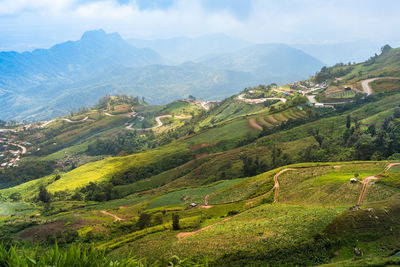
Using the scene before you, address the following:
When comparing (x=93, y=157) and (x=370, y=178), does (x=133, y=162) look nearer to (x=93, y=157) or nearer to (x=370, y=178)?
(x=93, y=157)

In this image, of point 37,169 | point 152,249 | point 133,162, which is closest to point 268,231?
point 152,249

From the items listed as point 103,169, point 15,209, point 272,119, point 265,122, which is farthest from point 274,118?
point 15,209

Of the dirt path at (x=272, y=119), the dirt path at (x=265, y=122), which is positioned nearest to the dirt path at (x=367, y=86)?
the dirt path at (x=272, y=119)

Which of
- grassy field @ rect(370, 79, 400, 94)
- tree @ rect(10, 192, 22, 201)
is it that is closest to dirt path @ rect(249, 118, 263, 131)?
grassy field @ rect(370, 79, 400, 94)

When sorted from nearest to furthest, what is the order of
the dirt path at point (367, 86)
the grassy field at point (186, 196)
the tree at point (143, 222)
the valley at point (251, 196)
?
the valley at point (251, 196)
the tree at point (143, 222)
the grassy field at point (186, 196)
the dirt path at point (367, 86)

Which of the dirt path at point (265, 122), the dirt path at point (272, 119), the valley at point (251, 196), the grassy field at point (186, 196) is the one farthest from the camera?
the dirt path at point (272, 119)

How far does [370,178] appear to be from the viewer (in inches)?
1694

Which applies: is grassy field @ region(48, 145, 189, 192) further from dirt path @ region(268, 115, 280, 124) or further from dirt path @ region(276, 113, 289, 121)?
dirt path @ region(276, 113, 289, 121)

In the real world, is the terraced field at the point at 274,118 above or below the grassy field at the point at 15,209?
above

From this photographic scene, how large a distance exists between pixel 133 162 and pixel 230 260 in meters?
107

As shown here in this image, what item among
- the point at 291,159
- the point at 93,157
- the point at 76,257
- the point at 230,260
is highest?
the point at 76,257

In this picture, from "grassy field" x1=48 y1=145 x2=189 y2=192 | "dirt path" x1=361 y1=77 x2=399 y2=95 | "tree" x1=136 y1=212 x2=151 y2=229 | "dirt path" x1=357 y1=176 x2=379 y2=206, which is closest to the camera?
"dirt path" x1=357 y1=176 x2=379 y2=206

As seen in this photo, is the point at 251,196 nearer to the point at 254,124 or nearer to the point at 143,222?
the point at 143,222

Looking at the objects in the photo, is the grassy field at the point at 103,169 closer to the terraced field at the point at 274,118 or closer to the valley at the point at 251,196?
the valley at the point at 251,196
